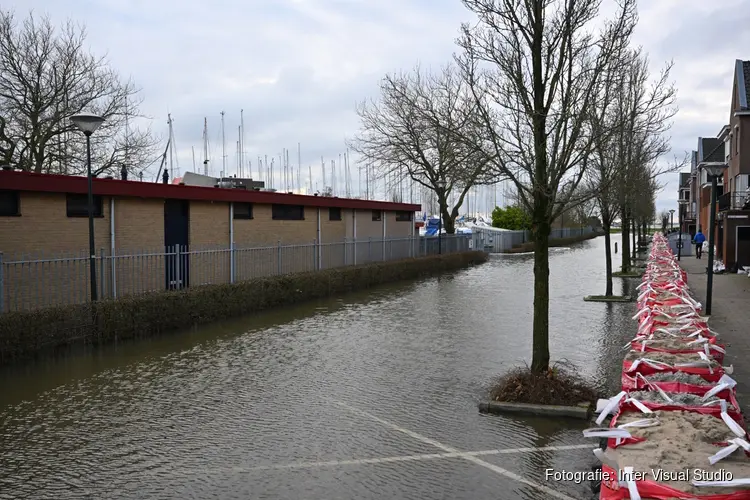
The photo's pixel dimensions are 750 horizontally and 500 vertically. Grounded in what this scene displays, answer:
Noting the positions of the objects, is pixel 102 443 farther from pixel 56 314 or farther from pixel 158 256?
pixel 158 256

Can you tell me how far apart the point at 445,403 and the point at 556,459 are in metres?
2.22

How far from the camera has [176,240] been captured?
58.0ft

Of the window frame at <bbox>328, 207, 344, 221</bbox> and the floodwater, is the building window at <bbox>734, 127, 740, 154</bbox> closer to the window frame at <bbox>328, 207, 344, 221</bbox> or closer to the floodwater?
the window frame at <bbox>328, 207, 344, 221</bbox>

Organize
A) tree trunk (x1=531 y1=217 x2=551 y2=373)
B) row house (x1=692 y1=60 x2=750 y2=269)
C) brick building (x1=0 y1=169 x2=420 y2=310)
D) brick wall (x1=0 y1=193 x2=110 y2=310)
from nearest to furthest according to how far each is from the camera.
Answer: tree trunk (x1=531 y1=217 x2=551 y2=373) < brick wall (x1=0 y1=193 x2=110 y2=310) < brick building (x1=0 y1=169 x2=420 y2=310) < row house (x1=692 y1=60 x2=750 y2=269)

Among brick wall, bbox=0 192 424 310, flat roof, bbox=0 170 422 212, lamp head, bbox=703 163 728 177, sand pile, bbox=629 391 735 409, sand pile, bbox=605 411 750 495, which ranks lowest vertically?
sand pile, bbox=605 411 750 495

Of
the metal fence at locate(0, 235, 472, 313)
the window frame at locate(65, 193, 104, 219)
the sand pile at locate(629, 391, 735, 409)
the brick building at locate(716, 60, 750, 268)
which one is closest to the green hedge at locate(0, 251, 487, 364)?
the metal fence at locate(0, 235, 472, 313)

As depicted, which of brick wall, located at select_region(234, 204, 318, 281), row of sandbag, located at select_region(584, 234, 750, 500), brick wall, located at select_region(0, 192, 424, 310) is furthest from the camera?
brick wall, located at select_region(234, 204, 318, 281)

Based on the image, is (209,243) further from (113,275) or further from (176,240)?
(113,275)

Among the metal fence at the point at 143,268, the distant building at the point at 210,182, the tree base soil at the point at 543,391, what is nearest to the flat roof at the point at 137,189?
the metal fence at the point at 143,268

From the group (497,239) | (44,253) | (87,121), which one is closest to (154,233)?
(44,253)

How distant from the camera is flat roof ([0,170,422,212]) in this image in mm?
13078

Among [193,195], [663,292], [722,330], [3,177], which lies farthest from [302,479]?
[193,195]

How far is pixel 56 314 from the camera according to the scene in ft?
38.4

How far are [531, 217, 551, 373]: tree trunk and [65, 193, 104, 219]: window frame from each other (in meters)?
10.4
